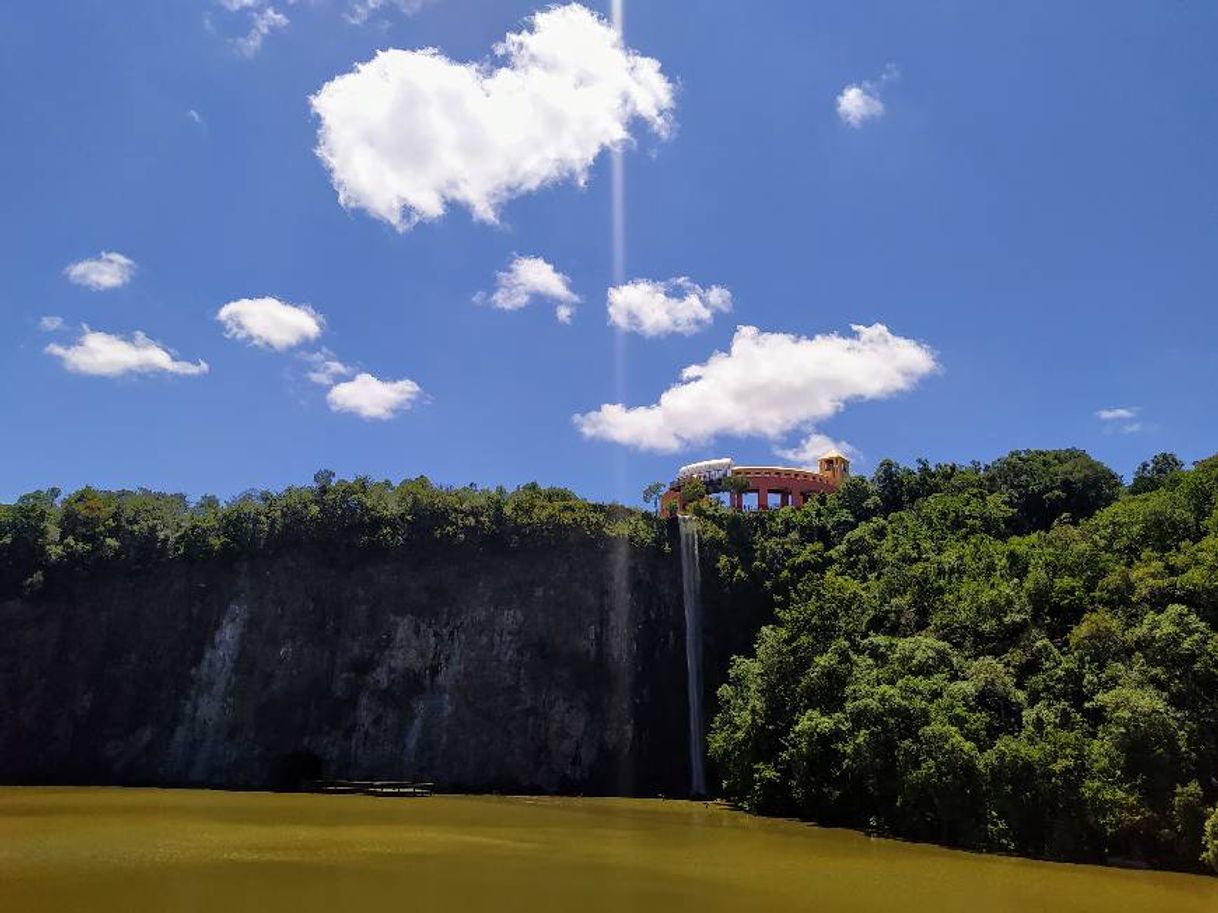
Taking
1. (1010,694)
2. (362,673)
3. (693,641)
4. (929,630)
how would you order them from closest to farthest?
(1010,694), (929,630), (362,673), (693,641)

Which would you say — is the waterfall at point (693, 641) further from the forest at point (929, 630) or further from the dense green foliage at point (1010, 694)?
the dense green foliage at point (1010, 694)

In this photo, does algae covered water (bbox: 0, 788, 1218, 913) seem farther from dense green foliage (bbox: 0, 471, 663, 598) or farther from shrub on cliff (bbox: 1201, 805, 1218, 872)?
dense green foliage (bbox: 0, 471, 663, 598)

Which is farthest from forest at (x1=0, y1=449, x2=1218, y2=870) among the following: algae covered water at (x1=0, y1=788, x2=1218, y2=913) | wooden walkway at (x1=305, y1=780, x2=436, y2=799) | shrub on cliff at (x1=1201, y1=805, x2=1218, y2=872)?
wooden walkway at (x1=305, y1=780, x2=436, y2=799)

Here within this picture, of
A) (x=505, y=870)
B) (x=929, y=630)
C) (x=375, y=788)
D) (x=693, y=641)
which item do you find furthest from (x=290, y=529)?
(x=505, y=870)

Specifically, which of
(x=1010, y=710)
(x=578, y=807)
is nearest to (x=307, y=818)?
(x=578, y=807)

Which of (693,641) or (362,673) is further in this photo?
(693,641)

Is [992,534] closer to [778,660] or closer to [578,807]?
[778,660]

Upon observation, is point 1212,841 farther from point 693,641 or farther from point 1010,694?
point 693,641

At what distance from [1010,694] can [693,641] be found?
77.3 ft

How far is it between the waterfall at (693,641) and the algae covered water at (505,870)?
16.7 metres

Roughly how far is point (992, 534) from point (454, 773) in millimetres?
26018

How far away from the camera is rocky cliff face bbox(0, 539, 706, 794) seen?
1660 inches

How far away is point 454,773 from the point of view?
41719mm

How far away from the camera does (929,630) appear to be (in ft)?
91.5
